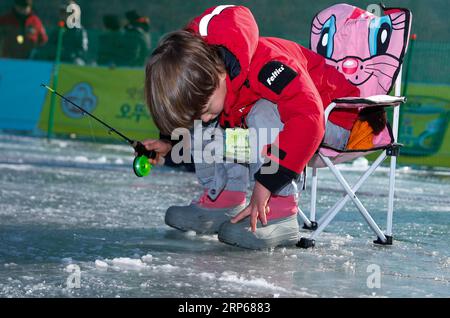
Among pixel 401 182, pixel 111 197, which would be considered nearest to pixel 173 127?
A: pixel 111 197

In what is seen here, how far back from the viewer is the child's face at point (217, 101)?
114 inches

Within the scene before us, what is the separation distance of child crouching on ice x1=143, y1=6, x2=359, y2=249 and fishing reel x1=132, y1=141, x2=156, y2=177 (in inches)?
10.2

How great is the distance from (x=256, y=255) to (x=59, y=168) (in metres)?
3.66

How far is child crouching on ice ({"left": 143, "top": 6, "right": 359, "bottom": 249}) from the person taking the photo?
2836 mm

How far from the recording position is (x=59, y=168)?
6488 mm

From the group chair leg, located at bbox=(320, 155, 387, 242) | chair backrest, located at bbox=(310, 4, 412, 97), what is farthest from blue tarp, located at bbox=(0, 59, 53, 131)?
chair leg, located at bbox=(320, 155, 387, 242)

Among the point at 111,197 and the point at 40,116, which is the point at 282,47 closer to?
the point at 111,197

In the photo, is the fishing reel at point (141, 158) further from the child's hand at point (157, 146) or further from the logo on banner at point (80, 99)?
the logo on banner at point (80, 99)

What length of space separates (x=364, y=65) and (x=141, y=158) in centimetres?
107

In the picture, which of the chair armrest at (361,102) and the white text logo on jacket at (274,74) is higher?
the white text logo on jacket at (274,74)

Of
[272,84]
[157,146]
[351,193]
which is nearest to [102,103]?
[157,146]

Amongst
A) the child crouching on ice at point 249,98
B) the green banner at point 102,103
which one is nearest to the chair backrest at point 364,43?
the child crouching on ice at point 249,98

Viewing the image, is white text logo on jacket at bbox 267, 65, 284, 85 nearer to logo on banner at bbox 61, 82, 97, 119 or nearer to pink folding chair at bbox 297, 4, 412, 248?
pink folding chair at bbox 297, 4, 412, 248

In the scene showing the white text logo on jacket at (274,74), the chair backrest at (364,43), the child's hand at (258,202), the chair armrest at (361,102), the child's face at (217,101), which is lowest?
the child's hand at (258,202)
